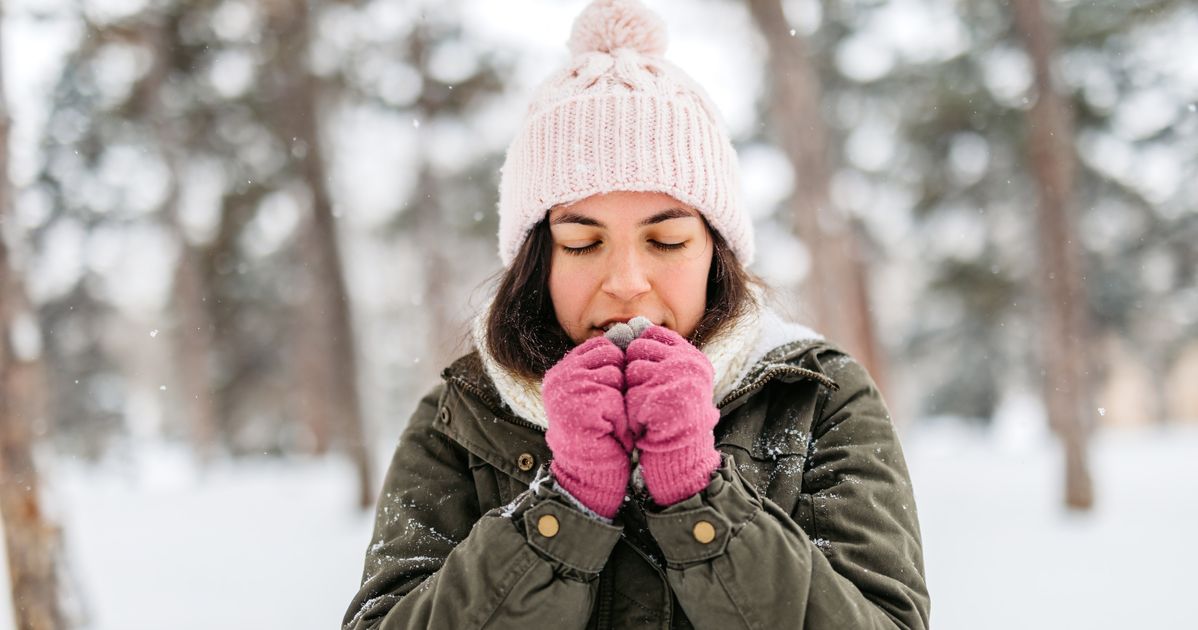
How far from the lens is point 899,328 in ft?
70.5

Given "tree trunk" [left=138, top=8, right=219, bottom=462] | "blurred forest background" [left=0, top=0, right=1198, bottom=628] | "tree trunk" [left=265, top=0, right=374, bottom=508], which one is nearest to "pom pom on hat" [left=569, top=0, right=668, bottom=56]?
"blurred forest background" [left=0, top=0, right=1198, bottom=628]

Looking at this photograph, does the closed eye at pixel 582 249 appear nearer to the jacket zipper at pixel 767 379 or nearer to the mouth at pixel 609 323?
the mouth at pixel 609 323

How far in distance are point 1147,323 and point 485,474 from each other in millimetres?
17636

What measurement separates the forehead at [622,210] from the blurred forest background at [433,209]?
357cm

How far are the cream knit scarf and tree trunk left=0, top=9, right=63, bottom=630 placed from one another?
3.94 m

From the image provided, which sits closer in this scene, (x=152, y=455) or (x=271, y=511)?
(x=271, y=511)

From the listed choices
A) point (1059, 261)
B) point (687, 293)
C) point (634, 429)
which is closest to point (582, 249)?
point (687, 293)

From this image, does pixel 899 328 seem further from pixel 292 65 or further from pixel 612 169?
pixel 612 169

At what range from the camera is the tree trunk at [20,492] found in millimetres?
4547

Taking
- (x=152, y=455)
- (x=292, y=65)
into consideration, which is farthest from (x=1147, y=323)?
(x=152, y=455)

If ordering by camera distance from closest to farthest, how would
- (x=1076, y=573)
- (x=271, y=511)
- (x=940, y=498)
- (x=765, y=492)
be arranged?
(x=765, y=492) → (x=1076, y=573) → (x=940, y=498) → (x=271, y=511)

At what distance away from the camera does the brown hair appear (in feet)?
5.66

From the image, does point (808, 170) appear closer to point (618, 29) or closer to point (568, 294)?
point (618, 29)

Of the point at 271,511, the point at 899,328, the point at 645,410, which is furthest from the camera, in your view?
the point at 899,328
